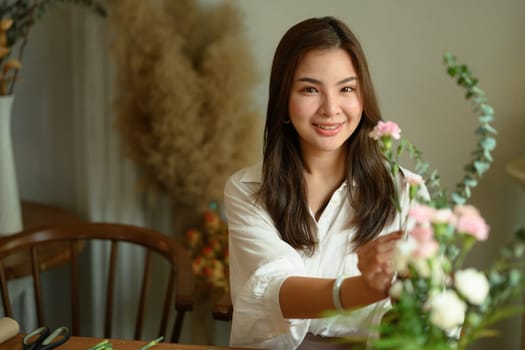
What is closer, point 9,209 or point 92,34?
point 9,209

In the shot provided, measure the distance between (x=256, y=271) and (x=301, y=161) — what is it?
30 centimetres

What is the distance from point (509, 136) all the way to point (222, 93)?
885 mm

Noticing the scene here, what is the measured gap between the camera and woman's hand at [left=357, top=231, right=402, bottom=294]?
956mm

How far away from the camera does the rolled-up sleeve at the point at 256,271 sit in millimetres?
1296

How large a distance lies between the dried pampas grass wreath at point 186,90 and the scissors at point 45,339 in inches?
40.0

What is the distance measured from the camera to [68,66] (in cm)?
254

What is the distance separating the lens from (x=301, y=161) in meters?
1.50

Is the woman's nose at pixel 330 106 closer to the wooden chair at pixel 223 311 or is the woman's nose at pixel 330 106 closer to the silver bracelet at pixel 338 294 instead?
the silver bracelet at pixel 338 294

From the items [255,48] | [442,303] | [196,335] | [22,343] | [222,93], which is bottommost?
[196,335]

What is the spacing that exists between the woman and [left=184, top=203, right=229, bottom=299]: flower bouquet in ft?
2.18

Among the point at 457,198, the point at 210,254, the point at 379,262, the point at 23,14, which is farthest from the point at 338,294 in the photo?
the point at 23,14

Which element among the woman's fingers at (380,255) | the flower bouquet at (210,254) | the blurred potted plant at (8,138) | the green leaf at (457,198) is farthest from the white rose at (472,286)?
the blurred potted plant at (8,138)

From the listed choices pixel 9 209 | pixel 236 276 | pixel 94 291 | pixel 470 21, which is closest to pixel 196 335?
pixel 94 291

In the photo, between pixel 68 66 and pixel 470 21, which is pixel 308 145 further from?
pixel 68 66
